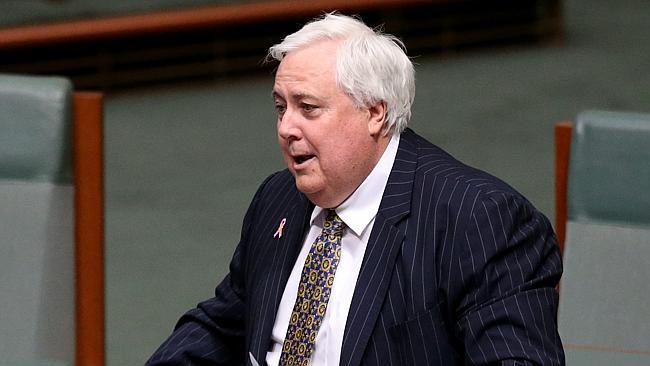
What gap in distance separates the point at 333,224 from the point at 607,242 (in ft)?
2.42

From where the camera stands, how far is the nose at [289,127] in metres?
2.02

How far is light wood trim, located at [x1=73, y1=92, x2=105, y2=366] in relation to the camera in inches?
107

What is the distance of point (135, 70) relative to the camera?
18.5ft

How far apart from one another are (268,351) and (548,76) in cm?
381

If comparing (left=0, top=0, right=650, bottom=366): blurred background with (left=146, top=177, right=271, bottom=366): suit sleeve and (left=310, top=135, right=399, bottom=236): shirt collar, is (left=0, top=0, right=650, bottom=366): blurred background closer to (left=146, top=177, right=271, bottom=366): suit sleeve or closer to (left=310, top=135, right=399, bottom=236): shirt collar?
(left=146, top=177, right=271, bottom=366): suit sleeve

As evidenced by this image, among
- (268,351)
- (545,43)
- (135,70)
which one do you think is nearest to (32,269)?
(268,351)

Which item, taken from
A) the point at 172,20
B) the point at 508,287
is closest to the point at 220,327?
the point at 508,287

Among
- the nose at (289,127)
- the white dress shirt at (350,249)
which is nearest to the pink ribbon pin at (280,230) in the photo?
the white dress shirt at (350,249)

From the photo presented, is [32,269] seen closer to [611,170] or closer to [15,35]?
[611,170]

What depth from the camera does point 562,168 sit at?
2.65 m

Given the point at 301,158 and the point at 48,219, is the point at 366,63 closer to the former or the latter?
the point at 301,158

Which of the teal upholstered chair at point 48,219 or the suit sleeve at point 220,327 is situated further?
the teal upholstered chair at point 48,219

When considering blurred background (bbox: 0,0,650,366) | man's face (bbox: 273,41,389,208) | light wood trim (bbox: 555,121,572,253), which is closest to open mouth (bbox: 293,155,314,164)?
man's face (bbox: 273,41,389,208)

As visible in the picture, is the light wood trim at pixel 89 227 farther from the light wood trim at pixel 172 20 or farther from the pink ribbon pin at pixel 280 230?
the light wood trim at pixel 172 20
